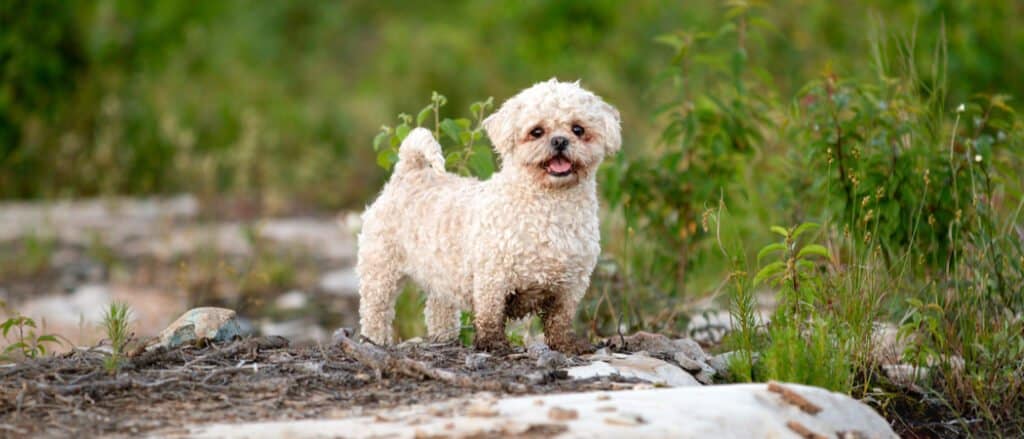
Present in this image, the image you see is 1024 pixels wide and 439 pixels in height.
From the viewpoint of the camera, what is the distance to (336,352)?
548cm

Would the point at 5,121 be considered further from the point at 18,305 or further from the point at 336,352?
the point at 336,352

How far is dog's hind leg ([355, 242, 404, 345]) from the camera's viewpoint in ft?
19.6

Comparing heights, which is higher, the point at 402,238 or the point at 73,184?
the point at 73,184

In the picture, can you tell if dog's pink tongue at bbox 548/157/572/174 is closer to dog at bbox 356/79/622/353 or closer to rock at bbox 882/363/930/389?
dog at bbox 356/79/622/353

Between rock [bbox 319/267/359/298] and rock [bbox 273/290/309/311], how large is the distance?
30 centimetres

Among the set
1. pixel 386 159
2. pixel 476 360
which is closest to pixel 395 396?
pixel 476 360

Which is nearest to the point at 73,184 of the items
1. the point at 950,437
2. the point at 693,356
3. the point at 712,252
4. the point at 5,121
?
the point at 5,121

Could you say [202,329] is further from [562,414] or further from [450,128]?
[562,414]

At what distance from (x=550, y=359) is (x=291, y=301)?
534cm

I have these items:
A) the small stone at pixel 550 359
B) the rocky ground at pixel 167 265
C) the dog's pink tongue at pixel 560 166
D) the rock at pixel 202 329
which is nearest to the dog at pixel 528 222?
the dog's pink tongue at pixel 560 166

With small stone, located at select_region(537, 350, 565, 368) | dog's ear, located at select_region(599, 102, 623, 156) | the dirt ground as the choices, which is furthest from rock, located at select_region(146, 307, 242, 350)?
dog's ear, located at select_region(599, 102, 623, 156)

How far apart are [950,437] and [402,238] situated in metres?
2.56

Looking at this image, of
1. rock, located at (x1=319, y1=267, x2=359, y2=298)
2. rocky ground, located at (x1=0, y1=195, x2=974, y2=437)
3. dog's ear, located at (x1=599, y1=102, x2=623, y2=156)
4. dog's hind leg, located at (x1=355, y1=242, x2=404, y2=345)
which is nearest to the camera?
rocky ground, located at (x1=0, y1=195, x2=974, y2=437)

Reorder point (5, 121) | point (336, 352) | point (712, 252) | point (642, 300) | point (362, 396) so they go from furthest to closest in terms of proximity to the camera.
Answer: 1. point (5, 121)
2. point (712, 252)
3. point (642, 300)
4. point (336, 352)
5. point (362, 396)
